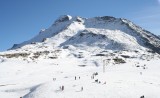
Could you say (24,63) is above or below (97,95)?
above

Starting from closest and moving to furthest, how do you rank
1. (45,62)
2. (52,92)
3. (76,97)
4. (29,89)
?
(76,97) < (52,92) < (29,89) < (45,62)

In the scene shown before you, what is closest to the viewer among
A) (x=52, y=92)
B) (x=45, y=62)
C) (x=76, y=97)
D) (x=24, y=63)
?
(x=76, y=97)

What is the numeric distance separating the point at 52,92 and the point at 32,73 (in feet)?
137

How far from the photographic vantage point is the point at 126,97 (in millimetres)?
54750

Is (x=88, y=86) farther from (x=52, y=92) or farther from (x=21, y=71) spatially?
(x=21, y=71)

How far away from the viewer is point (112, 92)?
57594 millimetres

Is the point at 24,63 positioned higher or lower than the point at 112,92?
higher

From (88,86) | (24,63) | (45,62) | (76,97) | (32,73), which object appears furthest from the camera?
(45,62)

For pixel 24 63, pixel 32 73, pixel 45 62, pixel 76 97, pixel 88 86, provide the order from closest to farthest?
pixel 76 97 → pixel 88 86 → pixel 32 73 → pixel 24 63 → pixel 45 62

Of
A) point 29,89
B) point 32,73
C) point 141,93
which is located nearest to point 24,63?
point 32,73

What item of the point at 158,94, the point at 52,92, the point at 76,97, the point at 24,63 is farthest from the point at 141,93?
the point at 24,63

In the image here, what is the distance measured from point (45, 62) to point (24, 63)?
38.7 feet

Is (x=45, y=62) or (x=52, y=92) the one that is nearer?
(x=52, y=92)

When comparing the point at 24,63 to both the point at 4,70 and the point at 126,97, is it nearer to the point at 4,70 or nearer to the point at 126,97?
the point at 4,70
